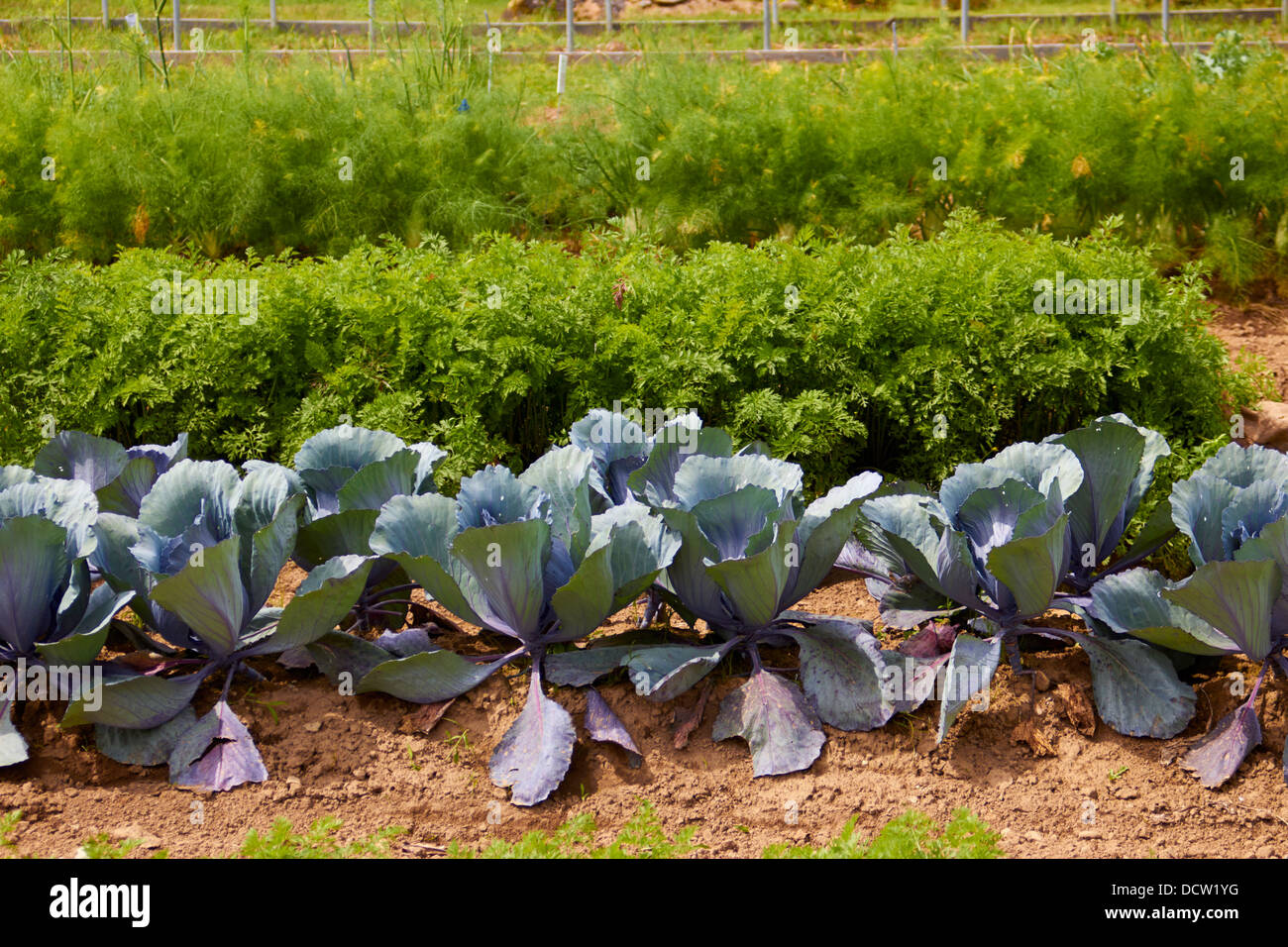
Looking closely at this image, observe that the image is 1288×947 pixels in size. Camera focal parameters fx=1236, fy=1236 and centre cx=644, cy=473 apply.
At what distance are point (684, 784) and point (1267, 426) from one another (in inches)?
114

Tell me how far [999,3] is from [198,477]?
21310 millimetres

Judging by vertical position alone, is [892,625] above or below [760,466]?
below

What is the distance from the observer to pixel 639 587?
2.92 meters

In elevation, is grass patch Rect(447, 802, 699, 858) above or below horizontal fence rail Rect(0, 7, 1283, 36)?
below

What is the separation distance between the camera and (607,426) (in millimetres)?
3412

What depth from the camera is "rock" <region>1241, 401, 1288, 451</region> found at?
4480mm

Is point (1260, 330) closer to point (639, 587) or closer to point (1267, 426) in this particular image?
point (1267, 426)

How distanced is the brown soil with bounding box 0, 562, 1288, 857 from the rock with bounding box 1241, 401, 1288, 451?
5.78ft

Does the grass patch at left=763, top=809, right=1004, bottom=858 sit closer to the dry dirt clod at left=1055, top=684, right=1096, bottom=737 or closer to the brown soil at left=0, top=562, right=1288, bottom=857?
the brown soil at left=0, top=562, right=1288, bottom=857

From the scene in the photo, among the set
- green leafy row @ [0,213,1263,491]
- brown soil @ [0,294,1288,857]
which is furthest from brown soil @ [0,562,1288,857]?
green leafy row @ [0,213,1263,491]

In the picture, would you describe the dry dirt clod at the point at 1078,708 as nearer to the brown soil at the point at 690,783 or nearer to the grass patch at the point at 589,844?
the brown soil at the point at 690,783

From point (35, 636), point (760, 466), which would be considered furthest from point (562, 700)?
point (35, 636)

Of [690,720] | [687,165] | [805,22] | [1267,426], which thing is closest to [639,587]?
[690,720]

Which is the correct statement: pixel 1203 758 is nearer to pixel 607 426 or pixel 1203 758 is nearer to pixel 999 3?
→ pixel 607 426
